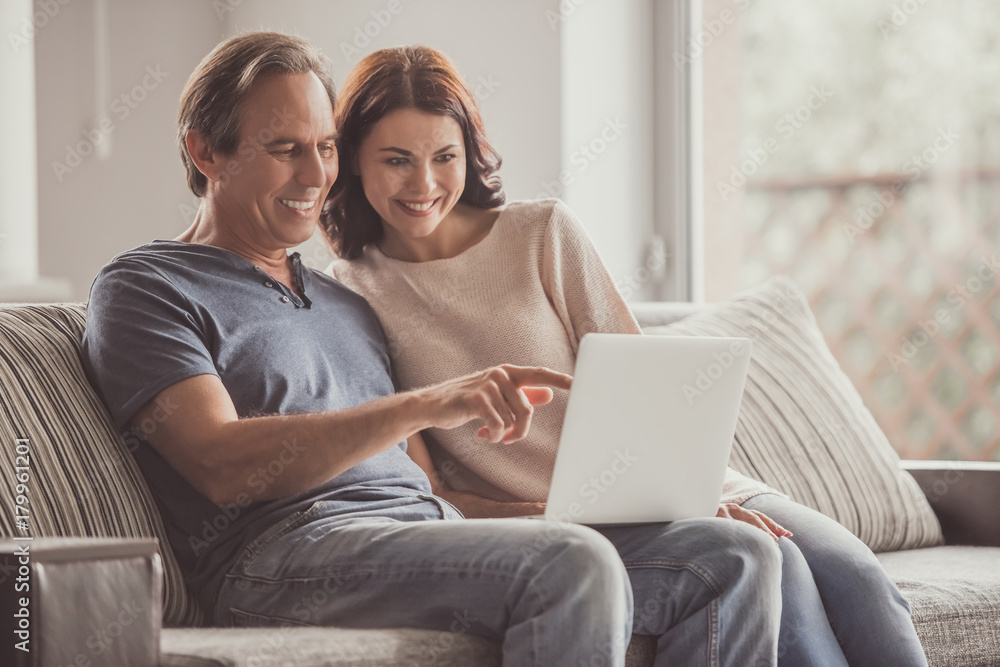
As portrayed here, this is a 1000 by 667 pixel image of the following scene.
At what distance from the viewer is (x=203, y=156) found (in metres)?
1.40

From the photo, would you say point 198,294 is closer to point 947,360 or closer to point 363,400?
point 363,400

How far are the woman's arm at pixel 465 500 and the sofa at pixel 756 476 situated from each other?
291mm

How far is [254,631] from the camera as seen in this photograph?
1.07 metres

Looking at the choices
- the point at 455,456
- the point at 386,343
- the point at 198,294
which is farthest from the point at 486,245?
the point at 198,294

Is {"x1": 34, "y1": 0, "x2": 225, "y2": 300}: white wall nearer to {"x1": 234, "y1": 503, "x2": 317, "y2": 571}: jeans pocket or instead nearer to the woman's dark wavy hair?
the woman's dark wavy hair

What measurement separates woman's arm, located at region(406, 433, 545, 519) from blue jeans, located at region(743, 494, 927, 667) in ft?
1.13

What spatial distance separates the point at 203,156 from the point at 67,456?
1.43 feet

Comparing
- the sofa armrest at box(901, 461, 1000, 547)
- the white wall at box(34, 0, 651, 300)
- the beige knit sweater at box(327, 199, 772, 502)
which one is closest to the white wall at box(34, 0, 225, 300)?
the white wall at box(34, 0, 651, 300)

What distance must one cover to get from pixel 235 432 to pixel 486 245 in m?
0.56

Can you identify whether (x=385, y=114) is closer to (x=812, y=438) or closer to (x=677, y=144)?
(x=812, y=438)

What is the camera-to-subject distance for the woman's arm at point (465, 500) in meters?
1.42

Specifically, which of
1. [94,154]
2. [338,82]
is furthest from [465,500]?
[94,154]

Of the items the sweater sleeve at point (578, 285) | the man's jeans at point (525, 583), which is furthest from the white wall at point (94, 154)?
the man's jeans at point (525, 583)

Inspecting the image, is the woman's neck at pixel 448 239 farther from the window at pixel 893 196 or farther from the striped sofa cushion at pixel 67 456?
the window at pixel 893 196
